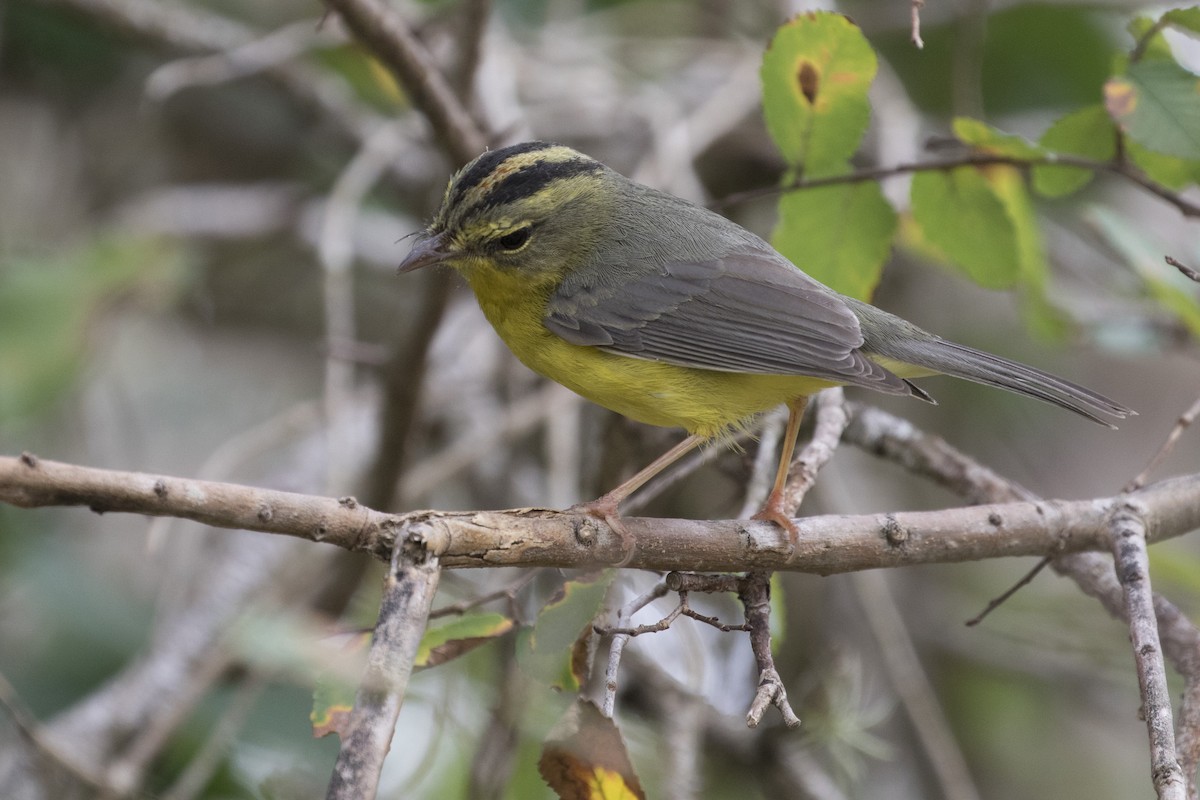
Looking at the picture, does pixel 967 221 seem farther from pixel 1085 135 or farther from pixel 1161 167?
pixel 1161 167

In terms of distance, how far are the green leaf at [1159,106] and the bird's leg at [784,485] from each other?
102 cm

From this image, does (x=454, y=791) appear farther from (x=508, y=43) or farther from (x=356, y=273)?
(x=508, y=43)

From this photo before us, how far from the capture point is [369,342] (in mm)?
5465

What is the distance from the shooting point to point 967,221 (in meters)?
2.97

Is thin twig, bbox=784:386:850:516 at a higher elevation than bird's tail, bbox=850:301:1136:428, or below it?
below

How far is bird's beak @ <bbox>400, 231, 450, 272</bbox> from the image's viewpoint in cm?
307

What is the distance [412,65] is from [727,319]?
106 cm

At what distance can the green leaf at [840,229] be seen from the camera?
2.97 m

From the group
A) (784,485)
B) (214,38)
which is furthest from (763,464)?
(214,38)

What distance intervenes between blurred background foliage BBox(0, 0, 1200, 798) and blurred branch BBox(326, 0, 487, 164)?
0.30 metres

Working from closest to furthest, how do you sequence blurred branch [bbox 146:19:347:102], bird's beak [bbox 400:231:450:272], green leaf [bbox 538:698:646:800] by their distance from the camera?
green leaf [bbox 538:698:646:800] → bird's beak [bbox 400:231:450:272] → blurred branch [bbox 146:19:347:102]

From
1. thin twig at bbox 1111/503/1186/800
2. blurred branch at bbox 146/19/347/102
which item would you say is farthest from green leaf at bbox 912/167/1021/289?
blurred branch at bbox 146/19/347/102

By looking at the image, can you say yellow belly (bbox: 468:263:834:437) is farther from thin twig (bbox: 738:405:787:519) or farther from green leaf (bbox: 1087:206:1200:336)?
green leaf (bbox: 1087:206:1200:336)

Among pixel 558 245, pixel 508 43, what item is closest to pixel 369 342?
pixel 508 43
